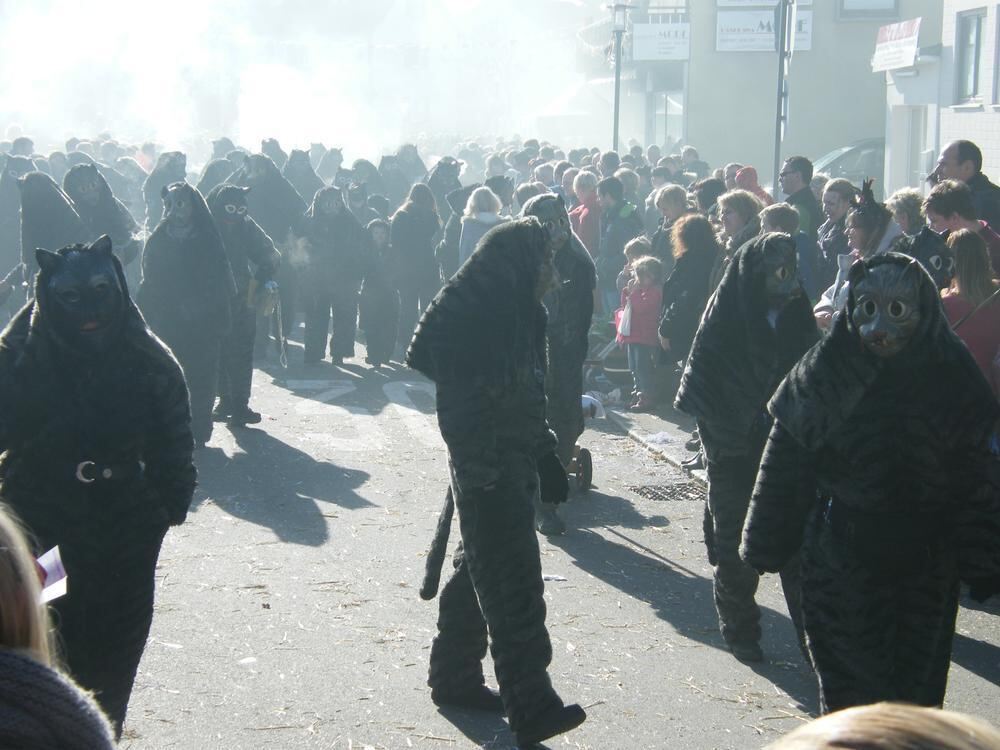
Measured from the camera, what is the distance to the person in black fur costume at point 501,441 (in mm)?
5414

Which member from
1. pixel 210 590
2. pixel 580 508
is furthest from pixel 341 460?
pixel 210 590

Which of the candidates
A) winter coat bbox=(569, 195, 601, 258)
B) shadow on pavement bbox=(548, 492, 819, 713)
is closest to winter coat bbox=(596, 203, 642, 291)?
winter coat bbox=(569, 195, 601, 258)

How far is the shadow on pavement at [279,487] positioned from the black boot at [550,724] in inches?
137

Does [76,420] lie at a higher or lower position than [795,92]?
lower

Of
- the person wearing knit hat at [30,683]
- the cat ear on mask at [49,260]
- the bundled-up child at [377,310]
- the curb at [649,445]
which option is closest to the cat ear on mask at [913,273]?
the cat ear on mask at [49,260]

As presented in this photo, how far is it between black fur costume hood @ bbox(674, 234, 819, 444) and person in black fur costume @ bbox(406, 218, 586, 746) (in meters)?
1.09

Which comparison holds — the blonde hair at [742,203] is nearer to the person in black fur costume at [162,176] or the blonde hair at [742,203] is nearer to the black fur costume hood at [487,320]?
the black fur costume hood at [487,320]

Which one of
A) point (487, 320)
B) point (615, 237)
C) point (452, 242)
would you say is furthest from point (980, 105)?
point (487, 320)

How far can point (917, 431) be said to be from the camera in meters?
4.39

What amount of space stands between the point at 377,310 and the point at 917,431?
1187 cm

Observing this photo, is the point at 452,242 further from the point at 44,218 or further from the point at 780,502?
the point at 780,502

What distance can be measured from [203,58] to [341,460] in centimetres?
6454

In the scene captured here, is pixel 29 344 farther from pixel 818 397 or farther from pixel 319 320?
pixel 319 320

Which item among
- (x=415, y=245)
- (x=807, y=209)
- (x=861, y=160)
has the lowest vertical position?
(x=415, y=245)
